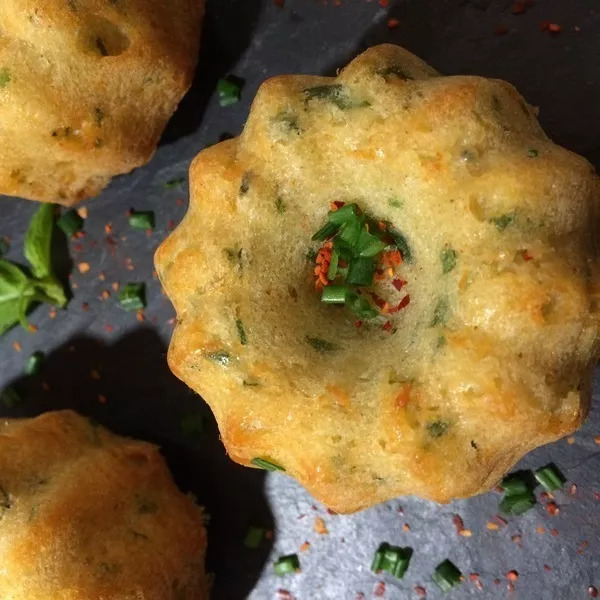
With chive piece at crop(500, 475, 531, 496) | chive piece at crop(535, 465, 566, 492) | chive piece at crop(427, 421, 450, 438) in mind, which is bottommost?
chive piece at crop(500, 475, 531, 496)

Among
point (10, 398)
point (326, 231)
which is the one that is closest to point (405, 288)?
point (326, 231)

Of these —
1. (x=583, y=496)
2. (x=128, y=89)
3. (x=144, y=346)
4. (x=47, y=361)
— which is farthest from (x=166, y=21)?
(x=583, y=496)

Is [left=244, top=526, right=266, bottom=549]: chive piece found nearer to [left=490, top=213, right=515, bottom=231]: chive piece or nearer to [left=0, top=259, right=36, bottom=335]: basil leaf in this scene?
[left=0, top=259, right=36, bottom=335]: basil leaf

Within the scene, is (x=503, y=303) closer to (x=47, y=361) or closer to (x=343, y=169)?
(x=343, y=169)

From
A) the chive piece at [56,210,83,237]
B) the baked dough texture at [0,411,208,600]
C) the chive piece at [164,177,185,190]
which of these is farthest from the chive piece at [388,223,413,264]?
the chive piece at [56,210,83,237]

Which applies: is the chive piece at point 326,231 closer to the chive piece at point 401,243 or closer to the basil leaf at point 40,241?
the chive piece at point 401,243

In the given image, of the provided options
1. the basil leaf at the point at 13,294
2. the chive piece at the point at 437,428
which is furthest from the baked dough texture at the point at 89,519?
the chive piece at the point at 437,428
